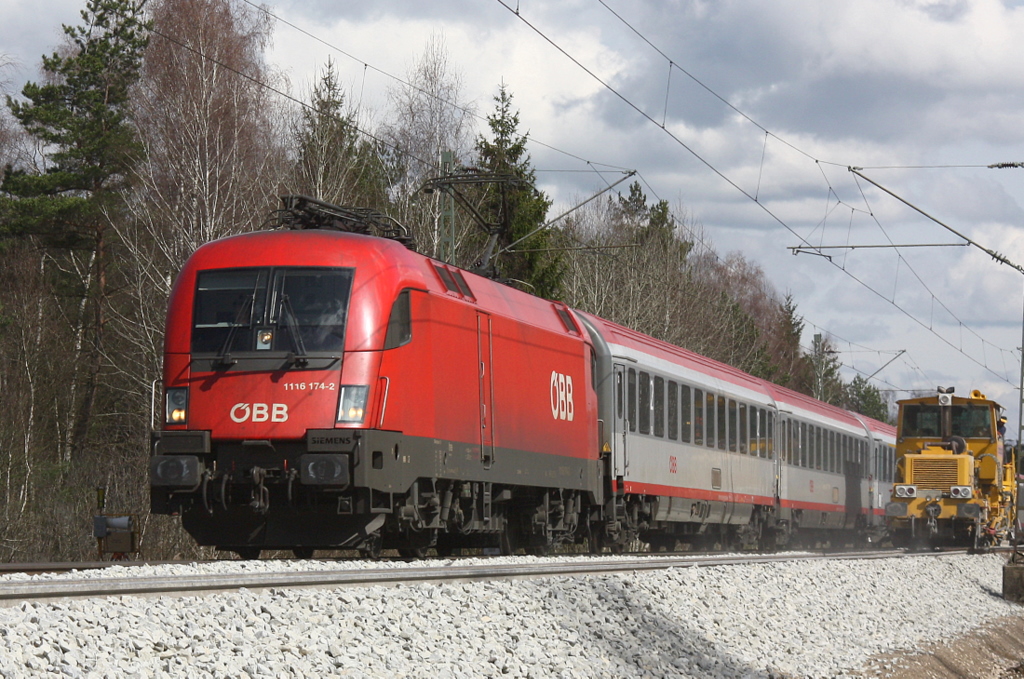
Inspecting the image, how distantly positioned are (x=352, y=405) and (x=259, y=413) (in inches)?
35.1

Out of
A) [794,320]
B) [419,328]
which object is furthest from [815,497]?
[794,320]

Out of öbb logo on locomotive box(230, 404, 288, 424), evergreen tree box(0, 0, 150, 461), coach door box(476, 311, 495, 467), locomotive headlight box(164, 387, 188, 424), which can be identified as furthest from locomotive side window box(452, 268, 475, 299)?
evergreen tree box(0, 0, 150, 461)

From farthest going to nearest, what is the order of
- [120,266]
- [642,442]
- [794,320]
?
1. [794,320]
2. [120,266]
3. [642,442]

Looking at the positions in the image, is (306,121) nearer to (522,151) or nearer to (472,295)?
(522,151)

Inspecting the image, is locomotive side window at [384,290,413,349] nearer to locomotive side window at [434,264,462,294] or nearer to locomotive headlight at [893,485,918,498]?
locomotive side window at [434,264,462,294]

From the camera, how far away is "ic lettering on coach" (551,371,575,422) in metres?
16.7

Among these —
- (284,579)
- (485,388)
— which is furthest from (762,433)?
(284,579)

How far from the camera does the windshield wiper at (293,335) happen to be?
1231 centimetres

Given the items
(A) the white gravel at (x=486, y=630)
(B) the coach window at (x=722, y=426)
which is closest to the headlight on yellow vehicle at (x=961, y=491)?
(B) the coach window at (x=722, y=426)

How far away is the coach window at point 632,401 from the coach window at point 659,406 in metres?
0.88

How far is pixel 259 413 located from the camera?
12.2 metres

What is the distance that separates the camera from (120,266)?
120 feet

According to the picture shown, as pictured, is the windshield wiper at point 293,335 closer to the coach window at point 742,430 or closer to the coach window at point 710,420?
the coach window at point 710,420

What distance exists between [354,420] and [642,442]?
805 cm
